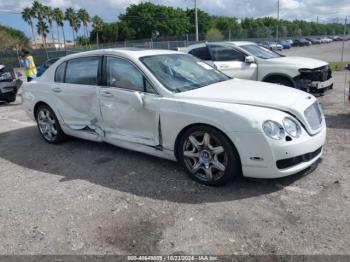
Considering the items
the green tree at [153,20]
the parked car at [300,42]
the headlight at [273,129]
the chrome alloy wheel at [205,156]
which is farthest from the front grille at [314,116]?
the green tree at [153,20]

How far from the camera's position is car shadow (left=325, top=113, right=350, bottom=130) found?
6.14 m

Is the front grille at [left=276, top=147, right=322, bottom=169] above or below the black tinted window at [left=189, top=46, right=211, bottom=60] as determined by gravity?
below

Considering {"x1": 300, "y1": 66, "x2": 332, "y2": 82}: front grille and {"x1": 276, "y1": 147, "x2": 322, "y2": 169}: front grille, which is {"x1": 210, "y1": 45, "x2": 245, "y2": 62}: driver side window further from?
{"x1": 276, "y1": 147, "x2": 322, "y2": 169}: front grille

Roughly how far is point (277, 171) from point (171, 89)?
162cm

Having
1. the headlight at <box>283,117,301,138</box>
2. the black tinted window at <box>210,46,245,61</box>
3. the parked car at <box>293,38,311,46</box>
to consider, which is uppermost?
the parked car at <box>293,38,311,46</box>

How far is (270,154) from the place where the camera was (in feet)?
11.6

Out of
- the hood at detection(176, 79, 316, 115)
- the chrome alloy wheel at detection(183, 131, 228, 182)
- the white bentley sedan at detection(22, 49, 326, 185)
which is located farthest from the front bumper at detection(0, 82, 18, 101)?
the chrome alloy wheel at detection(183, 131, 228, 182)

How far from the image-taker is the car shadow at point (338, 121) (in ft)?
20.1

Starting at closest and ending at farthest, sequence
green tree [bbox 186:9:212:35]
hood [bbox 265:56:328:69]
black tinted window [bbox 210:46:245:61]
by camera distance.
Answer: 1. hood [bbox 265:56:328:69]
2. black tinted window [bbox 210:46:245:61]
3. green tree [bbox 186:9:212:35]

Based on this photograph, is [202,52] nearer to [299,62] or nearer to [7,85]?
[299,62]

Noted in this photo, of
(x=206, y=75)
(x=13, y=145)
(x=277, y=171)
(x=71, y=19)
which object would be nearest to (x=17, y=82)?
(x=13, y=145)

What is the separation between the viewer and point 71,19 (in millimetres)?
85000

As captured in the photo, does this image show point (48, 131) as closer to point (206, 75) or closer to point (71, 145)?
point (71, 145)

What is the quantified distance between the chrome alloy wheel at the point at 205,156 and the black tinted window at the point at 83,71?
194cm
